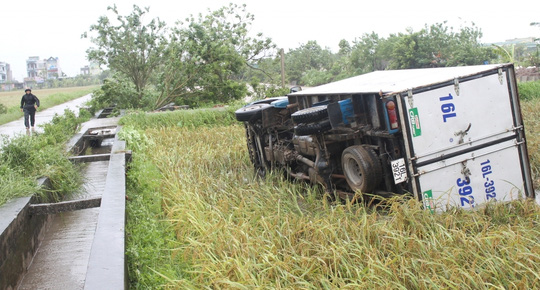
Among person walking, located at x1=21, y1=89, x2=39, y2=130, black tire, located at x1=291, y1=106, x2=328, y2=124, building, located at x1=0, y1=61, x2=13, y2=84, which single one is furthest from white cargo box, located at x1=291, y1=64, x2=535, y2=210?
building, located at x1=0, y1=61, x2=13, y2=84

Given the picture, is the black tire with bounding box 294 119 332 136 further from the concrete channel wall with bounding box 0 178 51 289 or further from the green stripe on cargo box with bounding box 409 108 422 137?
the concrete channel wall with bounding box 0 178 51 289

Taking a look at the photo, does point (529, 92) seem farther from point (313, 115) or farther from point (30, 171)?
point (30, 171)

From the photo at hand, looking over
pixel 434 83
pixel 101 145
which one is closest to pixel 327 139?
pixel 434 83

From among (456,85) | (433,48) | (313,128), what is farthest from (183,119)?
(433,48)

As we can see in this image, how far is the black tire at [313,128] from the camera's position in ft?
21.4

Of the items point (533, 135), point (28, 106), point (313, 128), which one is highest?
point (28, 106)

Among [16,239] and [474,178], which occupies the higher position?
[16,239]

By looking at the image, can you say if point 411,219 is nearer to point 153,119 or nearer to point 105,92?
point 153,119

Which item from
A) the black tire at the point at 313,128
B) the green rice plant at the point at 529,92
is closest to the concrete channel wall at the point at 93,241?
the black tire at the point at 313,128

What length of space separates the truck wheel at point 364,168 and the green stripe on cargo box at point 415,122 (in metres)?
0.54

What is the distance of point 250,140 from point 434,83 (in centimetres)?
428

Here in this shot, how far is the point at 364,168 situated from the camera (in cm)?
578

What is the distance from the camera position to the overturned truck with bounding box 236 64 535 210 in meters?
5.58

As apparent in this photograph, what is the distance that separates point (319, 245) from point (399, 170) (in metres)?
1.69
